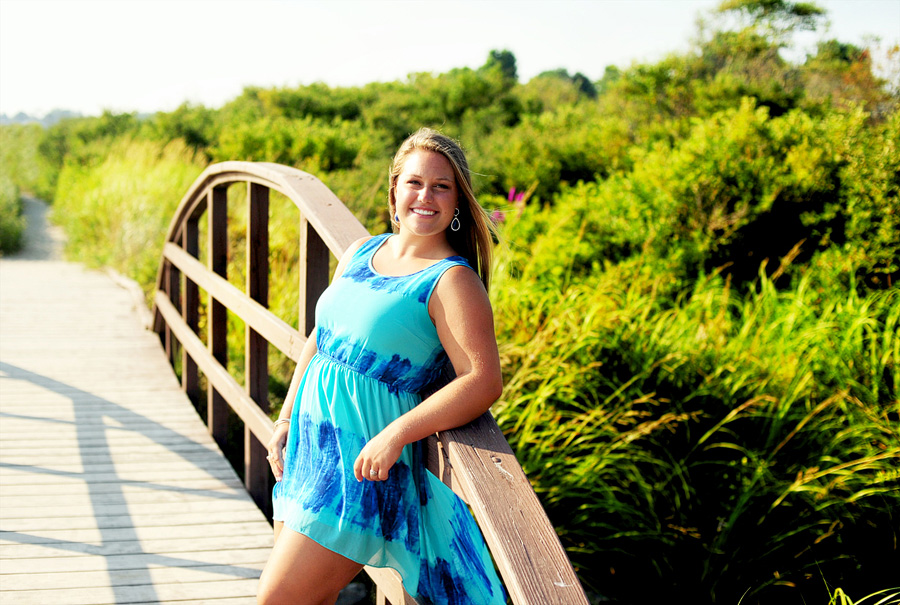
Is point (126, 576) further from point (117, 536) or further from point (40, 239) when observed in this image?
point (40, 239)

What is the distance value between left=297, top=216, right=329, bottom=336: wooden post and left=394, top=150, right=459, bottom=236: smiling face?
1.07m

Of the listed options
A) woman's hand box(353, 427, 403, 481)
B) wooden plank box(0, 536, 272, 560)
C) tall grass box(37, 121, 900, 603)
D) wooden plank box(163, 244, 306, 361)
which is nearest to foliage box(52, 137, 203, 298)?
wooden plank box(163, 244, 306, 361)

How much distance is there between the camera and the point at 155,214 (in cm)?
934

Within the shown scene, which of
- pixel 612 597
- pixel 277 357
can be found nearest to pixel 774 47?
pixel 277 357

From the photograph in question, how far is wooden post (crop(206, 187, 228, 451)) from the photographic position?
4076 millimetres

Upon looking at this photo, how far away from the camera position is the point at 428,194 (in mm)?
1612

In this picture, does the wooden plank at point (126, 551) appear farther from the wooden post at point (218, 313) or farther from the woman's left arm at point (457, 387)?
the woman's left arm at point (457, 387)

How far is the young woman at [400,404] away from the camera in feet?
4.85

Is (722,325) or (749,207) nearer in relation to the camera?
(722,325)

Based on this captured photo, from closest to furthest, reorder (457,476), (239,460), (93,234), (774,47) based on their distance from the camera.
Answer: (457,476) → (239,460) → (93,234) → (774,47)

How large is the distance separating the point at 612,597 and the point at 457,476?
2064 mm

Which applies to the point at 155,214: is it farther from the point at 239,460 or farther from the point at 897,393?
the point at 897,393

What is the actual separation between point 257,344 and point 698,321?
8.04 ft

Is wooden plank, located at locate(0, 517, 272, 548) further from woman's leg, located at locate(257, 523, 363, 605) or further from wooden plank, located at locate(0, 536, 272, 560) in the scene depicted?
woman's leg, located at locate(257, 523, 363, 605)
